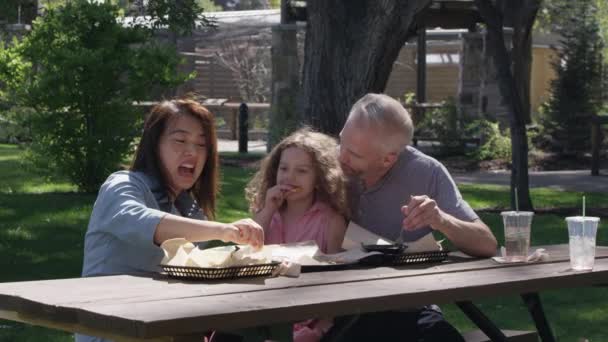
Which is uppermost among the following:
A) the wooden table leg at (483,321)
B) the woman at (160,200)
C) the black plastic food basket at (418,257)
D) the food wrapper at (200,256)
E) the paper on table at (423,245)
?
the woman at (160,200)

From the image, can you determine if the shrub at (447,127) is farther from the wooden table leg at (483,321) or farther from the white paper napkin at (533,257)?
the wooden table leg at (483,321)

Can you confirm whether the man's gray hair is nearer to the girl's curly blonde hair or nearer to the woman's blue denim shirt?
the girl's curly blonde hair

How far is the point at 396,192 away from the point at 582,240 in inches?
30.8

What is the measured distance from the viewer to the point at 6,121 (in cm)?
1199

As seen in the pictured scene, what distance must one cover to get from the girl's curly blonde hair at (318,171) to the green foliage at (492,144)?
46.9 feet

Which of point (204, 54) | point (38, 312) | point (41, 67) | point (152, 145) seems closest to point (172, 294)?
point (38, 312)

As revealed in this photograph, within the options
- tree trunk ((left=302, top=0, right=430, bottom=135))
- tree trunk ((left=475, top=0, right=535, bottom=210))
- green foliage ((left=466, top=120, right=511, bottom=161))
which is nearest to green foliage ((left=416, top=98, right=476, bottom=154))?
green foliage ((left=466, top=120, right=511, bottom=161))

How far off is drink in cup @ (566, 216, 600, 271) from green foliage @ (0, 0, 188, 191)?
303 inches

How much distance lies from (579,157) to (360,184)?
1583 cm

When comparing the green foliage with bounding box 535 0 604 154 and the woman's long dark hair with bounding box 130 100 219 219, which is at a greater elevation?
the woman's long dark hair with bounding box 130 100 219 219

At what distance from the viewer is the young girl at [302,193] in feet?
13.8

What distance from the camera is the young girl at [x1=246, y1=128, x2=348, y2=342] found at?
4.20 meters

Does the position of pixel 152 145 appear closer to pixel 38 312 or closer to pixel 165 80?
pixel 38 312

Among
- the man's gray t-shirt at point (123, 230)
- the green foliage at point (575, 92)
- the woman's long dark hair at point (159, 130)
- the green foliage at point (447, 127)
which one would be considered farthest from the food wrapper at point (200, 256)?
the green foliage at point (447, 127)
